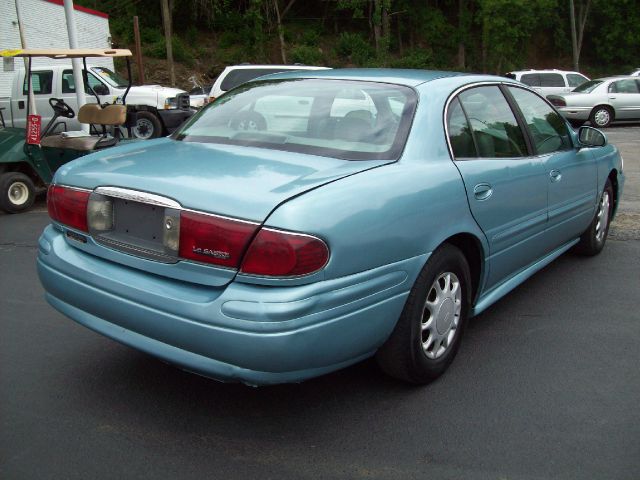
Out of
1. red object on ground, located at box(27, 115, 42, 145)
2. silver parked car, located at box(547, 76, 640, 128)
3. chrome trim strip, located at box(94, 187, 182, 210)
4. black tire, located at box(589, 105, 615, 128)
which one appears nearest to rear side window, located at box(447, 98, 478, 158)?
chrome trim strip, located at box(94, 187, 182, 210)

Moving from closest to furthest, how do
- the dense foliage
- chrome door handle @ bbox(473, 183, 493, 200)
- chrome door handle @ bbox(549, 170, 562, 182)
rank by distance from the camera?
1. chrome door handle @ bbox(473, 183, 493, 200)
2. chrome door handle @ bbox(549, 170, 562, 182)
3. the dense foliage

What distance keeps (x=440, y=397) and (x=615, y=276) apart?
2.59 metres

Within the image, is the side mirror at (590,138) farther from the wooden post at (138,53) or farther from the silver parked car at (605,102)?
the wooden post at (138,53)

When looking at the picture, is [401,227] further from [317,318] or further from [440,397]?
[440,397]

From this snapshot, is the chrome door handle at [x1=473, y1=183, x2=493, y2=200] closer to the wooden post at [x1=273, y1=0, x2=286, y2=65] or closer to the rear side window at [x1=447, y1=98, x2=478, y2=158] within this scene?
the rear side window at [x1=447, y1=98, x2=478, y2=158]

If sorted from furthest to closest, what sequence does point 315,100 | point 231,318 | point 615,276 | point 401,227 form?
point 615,276 → point 315,100 → point 401,227 → point 231,318

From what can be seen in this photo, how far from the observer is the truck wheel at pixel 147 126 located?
567 inches

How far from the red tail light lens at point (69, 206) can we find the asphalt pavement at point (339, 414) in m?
0.83

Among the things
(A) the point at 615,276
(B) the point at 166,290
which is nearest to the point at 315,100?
(B) the point at 166,290

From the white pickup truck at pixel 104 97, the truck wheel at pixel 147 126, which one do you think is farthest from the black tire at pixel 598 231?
the truck wheel at pixel 147 126

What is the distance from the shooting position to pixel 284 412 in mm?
3037

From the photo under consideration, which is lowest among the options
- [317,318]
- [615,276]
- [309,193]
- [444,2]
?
[615,276]

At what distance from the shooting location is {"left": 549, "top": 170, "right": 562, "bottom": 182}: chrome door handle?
4.15 metres

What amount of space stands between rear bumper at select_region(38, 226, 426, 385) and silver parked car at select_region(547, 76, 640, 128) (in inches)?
675
